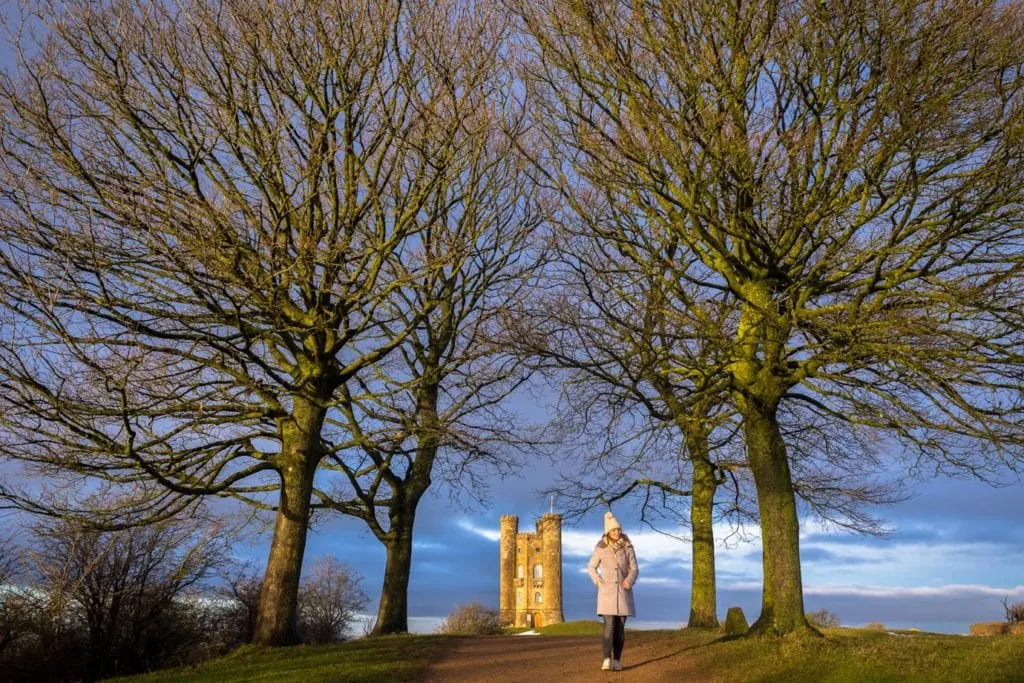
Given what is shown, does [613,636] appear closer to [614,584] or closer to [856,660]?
[614,584]

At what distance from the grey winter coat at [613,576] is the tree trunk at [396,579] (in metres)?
7.48

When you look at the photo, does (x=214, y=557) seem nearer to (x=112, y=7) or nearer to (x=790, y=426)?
(x=112, y=7)

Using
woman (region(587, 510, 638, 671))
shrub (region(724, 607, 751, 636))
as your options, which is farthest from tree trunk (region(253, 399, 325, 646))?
shrub (region(724, 607, 751, 636))

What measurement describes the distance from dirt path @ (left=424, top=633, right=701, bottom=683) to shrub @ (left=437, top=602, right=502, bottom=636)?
39.7 ft

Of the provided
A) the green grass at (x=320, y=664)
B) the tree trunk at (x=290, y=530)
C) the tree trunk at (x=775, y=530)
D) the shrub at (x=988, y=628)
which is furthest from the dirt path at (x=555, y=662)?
the shrub at (x=988, y=628)

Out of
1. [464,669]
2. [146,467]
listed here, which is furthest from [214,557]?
[464,669]

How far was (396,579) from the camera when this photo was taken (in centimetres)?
1905

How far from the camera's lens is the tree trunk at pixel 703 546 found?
18.9 metres

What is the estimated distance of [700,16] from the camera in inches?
557

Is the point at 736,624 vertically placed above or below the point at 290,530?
below

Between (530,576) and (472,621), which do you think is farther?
(530,576)

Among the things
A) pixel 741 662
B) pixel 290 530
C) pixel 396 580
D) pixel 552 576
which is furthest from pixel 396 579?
pixel 552 576

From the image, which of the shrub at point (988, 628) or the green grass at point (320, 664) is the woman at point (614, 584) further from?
the shrub at point (988, 628)

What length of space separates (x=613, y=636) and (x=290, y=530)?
627 cm
